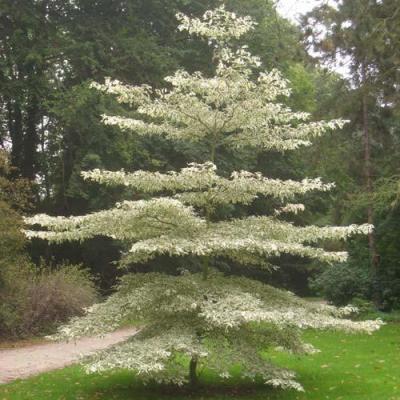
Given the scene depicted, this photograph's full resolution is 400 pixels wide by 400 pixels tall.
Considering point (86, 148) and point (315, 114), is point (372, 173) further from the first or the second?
point (86, 148)

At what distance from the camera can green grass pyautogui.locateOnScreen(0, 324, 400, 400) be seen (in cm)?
915

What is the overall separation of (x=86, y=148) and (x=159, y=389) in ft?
43.4

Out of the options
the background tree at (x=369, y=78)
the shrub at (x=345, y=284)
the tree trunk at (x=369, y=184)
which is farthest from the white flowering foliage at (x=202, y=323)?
the shrub at (x=345, y=284)

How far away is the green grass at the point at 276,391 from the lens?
9152mm

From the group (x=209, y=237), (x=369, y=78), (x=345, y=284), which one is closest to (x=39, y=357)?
(x=209, y=237)

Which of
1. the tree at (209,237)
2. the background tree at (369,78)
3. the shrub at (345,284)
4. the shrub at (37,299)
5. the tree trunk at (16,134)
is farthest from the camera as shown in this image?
the tree trunk at (16,134)

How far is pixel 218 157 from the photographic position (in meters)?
22.8

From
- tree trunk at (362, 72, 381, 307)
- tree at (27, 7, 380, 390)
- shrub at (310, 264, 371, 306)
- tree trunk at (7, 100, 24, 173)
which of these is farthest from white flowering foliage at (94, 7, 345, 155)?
tree trunk at (7, 100, 24, 173)

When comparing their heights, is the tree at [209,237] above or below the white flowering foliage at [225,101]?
below

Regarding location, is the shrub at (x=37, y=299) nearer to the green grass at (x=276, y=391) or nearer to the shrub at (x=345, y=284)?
the green grass at (x=276, y=391)

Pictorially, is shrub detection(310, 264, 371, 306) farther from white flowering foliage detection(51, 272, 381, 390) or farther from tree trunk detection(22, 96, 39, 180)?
tree trunk detection(22, 96, 39, 180)

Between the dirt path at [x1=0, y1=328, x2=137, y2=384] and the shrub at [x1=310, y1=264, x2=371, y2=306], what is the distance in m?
6.99

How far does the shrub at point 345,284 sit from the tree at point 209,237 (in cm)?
1004

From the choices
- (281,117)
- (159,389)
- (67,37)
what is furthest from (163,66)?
(159,389)
